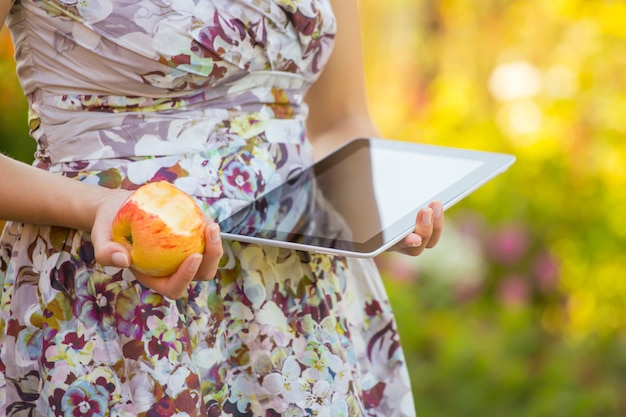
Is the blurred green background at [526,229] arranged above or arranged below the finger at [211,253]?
below

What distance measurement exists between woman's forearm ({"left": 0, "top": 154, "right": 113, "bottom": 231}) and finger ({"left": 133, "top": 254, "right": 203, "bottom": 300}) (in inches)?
3.5

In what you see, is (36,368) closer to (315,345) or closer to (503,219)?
(315,345)

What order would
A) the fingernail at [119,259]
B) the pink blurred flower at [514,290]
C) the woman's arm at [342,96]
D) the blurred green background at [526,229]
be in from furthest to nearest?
the pink blurred flower at [514,290] < the blurred green background at [526,229] < the woman's arm at [342,96] < the fingernail at [119,259]

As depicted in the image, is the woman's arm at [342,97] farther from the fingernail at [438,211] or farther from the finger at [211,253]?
the finger at [211,253]

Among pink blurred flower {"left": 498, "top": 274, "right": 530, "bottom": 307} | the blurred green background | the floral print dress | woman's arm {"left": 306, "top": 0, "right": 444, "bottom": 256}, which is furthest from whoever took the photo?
pink blurred flower {"left": 498, "top": 274, "right": 530, "bottom": 307}

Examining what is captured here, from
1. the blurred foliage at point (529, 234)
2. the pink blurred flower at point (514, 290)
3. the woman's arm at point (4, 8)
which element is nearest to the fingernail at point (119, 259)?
the woman's arm at point (4, 8)

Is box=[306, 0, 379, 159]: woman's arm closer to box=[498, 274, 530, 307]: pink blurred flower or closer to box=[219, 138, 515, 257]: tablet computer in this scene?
box=[219, 138, 515, 257]: tablet computer

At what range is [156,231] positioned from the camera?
2.78 ft

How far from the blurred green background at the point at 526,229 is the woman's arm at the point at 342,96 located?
1178 mm

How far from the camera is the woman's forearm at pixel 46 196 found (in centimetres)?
91

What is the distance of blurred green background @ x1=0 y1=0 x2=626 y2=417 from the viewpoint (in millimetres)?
2529

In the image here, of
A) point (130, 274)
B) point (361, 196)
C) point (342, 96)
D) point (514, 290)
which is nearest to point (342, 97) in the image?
point (342, 96)

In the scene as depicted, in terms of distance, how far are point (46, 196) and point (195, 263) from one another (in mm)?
201

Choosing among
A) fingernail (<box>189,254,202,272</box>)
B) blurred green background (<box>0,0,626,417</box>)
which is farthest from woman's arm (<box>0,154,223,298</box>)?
blurred green background (<box>0,0,626,417</box>)
